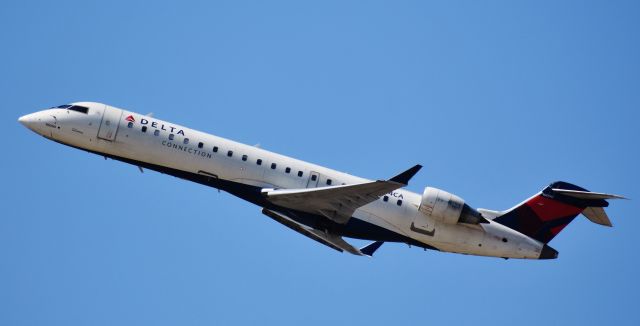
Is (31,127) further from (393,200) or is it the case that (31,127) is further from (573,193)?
(573,193)

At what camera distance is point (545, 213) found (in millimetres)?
31203

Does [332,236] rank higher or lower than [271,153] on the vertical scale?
lower

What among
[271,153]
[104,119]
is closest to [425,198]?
[271,153]

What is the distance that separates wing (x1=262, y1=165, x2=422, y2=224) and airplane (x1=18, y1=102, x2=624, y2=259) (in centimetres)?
3

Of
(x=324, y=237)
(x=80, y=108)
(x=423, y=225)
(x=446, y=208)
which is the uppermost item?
(x=80, y=108)

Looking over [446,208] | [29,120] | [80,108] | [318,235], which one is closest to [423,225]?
[446,208]

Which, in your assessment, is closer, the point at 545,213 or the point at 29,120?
the point at 29,120

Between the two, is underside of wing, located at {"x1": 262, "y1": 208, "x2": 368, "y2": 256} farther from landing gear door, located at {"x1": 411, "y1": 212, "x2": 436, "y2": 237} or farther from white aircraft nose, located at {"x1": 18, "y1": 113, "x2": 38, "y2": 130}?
white aircraft nose, located at {"x1": 18, "y1": 113, "x2": 38, "y2": 130}

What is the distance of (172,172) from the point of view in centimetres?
2928

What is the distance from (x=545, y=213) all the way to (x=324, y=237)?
7.66 meters

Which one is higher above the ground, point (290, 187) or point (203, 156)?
point (203, 156)

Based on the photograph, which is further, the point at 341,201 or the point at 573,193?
the point at 573,193

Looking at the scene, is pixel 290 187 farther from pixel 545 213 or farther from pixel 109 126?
pixel 545 213

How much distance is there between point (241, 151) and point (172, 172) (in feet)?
7.65
